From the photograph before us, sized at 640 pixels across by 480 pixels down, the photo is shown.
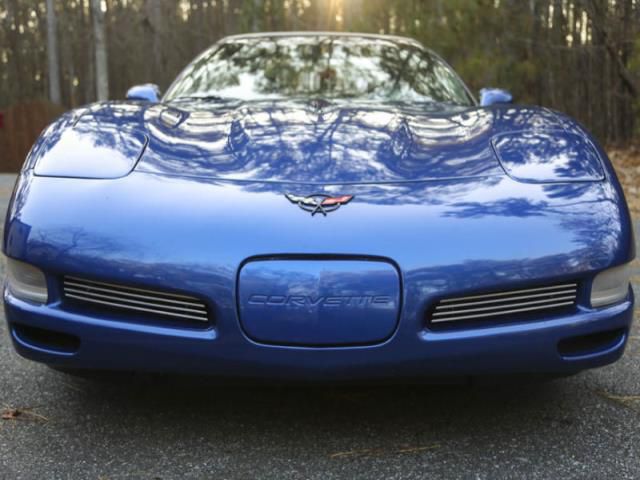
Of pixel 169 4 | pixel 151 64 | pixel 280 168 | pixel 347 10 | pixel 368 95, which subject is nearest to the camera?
pixel 280 168

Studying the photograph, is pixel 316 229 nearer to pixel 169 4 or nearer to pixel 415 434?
pixel 415 434

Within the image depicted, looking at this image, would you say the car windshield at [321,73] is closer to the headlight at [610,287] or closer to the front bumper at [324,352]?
the headlight at [610,287]

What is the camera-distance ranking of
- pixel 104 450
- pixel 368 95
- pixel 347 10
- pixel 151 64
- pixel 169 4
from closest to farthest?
pixel 104 450 → pixel 368 95 → pixel 347 10 → pixel 169 4 → pixel 151 64

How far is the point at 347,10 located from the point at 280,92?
1281cm

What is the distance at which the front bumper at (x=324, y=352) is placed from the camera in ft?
5.20

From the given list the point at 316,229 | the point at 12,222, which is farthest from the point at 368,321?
the point at 12,222

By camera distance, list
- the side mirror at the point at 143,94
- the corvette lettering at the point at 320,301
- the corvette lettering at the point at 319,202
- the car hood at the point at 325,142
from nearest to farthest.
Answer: the corvette lettering at the point at 320,301, the corvette lettering at the point at 319,202, the car hood at the point at 325,142, the side mirror at the point at 143,94

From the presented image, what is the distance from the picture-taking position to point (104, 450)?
1.73 metres

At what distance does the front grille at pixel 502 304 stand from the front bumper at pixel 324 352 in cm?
3

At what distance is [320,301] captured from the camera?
1.56m

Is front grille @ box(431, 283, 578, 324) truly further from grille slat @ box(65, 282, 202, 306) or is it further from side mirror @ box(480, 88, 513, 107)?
side mirror @ box(480, 88, 513, 107)

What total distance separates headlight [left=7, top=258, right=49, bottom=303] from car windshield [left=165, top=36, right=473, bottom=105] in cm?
133

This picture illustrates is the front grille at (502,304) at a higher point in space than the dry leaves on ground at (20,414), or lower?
higher

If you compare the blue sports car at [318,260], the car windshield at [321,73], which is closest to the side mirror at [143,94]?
the car windshield at [321,73]
